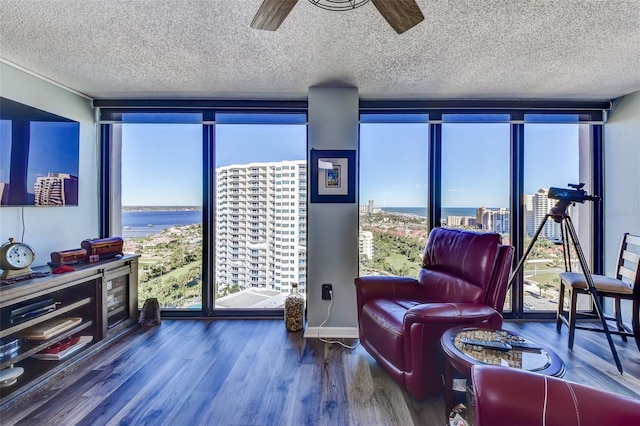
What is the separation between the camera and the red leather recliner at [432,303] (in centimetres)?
170

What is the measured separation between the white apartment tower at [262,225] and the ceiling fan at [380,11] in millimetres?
1687

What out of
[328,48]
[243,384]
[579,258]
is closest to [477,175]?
[579,258]

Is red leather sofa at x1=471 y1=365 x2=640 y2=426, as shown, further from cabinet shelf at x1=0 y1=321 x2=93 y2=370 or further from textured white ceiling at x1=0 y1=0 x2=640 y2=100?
cabinet shelf at x1=0 y1=321 x2=93 y2=370

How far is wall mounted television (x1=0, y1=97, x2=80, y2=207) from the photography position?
205 cm

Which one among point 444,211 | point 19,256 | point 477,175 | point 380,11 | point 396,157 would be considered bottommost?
point 19,256

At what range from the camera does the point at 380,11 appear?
4.21 feet

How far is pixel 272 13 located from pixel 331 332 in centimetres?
258

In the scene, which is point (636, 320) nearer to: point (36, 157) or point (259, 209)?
point (259, 209)

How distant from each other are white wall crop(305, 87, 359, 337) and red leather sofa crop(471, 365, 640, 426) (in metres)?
1.91

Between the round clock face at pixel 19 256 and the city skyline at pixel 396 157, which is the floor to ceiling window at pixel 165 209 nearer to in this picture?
the city skyline at pixel 396 157

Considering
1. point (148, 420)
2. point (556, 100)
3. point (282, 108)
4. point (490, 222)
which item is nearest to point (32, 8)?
point (282, 108)

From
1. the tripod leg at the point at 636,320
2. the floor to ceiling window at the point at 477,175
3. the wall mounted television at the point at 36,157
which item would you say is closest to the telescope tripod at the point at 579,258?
the tripod leg at the point at 636,320

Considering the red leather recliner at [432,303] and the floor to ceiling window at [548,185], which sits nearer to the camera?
the red leather recliner at [432,303]

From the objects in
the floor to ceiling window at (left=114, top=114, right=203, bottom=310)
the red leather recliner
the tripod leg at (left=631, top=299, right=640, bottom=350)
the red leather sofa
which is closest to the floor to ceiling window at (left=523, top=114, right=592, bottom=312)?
the tripod leg at (left=631, top=299, right=640, bottom=350)
